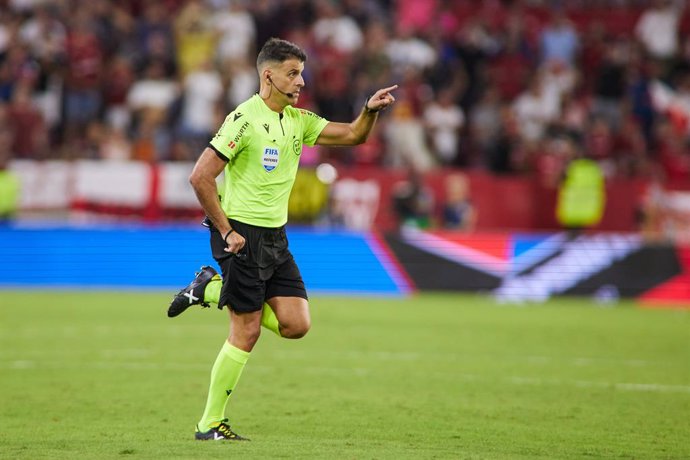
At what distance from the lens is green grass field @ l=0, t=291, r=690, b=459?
7.66 meters

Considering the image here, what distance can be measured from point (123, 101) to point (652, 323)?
11.8 meters

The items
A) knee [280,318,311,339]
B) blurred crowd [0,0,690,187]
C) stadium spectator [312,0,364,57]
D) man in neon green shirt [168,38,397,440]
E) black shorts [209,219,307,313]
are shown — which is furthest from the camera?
stadium spectator [312,0,364,57]

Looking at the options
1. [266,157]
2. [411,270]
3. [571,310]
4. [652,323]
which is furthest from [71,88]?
[266,157]

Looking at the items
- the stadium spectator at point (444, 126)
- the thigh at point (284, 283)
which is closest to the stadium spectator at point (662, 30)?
the stadium spectator at point (444, 126)

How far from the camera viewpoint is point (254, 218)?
25.5 feet

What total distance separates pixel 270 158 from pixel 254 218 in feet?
1.35

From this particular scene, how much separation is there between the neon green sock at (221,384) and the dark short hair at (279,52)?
194 cm

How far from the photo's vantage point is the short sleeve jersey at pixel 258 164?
7.62m

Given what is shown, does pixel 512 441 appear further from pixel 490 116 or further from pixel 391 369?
pixel 490 116

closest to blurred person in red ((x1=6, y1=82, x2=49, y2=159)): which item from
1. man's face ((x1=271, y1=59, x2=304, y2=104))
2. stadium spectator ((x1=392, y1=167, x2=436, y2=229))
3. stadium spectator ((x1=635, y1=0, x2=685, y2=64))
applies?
stadium spectator ((x1=392, y1=167, x2=436, y2=229))

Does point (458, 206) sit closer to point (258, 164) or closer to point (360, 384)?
point (360, 384)

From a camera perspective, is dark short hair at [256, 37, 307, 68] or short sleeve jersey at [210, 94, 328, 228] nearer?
short sleeve jersey at [210, 94, 328, 228]

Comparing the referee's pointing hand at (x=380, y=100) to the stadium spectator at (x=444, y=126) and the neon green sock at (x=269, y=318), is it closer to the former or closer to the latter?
the neon green sock at (x=269, y=318)

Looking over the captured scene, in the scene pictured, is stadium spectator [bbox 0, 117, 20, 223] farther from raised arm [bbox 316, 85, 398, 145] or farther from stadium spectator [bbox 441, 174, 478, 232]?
raised arm [bbox 316, 85, 398, 145]
